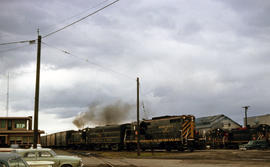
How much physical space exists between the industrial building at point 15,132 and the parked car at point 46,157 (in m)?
30.0

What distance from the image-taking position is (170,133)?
3822 centimetres

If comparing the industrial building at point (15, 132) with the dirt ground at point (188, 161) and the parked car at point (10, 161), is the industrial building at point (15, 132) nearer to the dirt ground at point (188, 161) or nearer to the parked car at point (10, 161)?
the dirt ground at point (188, 161)

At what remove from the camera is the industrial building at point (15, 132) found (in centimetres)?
4300

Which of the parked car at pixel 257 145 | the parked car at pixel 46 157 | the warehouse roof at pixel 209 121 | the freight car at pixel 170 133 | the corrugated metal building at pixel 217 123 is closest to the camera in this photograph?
the parked car at pixel 46 157

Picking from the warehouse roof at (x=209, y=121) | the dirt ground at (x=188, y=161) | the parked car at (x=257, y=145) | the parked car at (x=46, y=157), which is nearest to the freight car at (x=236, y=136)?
the parked car at (x=257, y=145)

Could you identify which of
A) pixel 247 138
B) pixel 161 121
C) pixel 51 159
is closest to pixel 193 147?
pixel 161 121

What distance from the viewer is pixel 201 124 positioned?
8825cm

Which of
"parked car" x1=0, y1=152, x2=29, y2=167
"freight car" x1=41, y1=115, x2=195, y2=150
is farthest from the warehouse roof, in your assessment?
"parked car" x1=0, y1=152, x2=29, y2=167

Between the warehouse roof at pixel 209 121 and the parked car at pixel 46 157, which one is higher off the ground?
the warehouse roof at pixel 209 121

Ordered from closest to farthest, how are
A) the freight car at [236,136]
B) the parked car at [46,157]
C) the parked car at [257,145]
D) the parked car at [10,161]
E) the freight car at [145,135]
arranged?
the parked car at [10,161]
the parked car at [46,157]
the freight car at [145,135]
the parked car at [257,145]
the freight car at [236,136]

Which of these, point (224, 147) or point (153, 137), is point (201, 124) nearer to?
point (224, 147)

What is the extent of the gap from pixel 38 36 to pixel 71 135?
42513 millimetres

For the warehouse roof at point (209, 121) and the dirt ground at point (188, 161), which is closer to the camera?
the dirt ground at point (188, 161)

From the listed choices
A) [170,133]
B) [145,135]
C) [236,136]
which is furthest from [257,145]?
[145,135]
